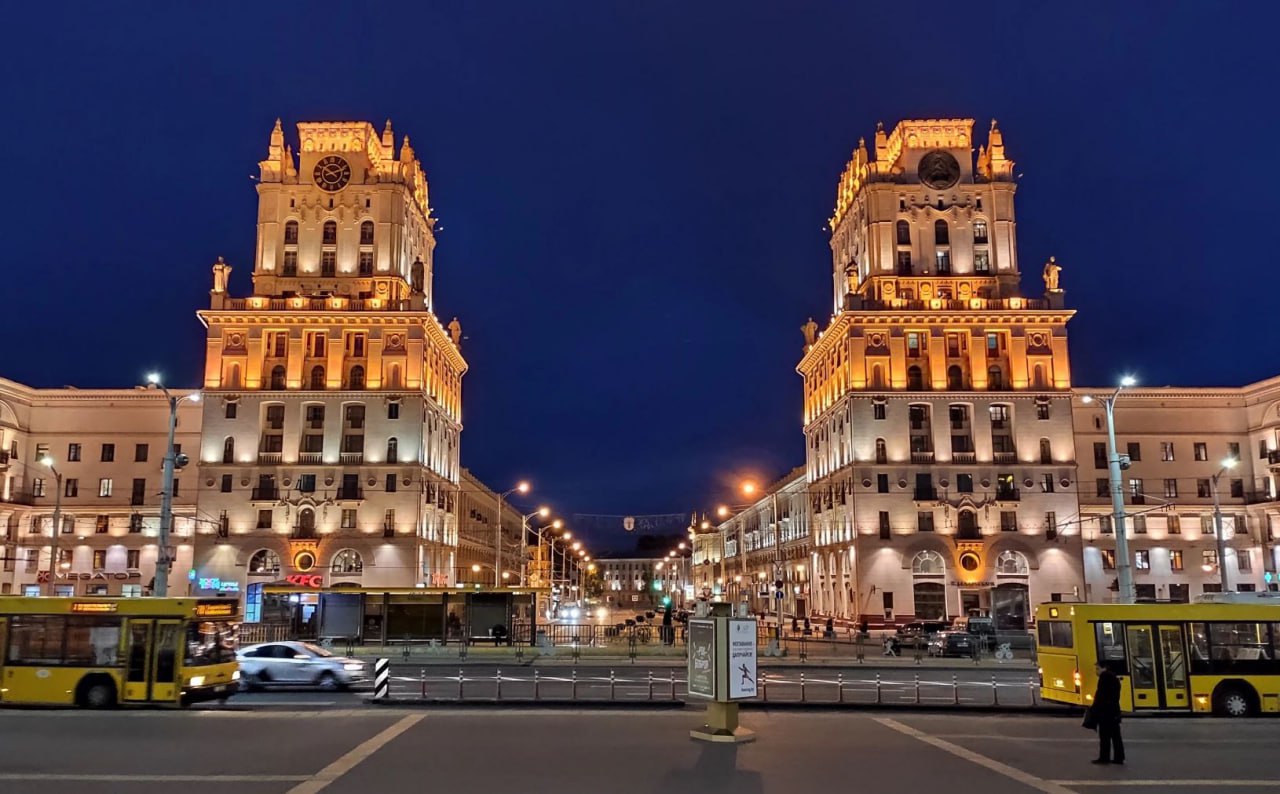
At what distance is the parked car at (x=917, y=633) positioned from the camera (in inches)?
2052

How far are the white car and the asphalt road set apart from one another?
676 cm

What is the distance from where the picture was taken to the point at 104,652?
2469 cm

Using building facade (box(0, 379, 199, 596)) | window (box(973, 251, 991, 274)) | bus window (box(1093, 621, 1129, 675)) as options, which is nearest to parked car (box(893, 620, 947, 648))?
bus window (box(1093, 621, 1129, 675))

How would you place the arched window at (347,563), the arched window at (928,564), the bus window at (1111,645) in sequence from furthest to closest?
the arched window at (347,563), the arched window at (928,564), the bus window at (1111,645)

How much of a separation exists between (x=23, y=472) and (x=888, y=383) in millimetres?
67492

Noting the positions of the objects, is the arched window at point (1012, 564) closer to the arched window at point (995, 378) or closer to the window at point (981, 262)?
the arched window at point (995, 378)

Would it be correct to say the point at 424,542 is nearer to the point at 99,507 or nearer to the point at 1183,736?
the point at 99,507

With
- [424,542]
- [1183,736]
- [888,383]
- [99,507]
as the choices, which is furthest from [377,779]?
[99,507]

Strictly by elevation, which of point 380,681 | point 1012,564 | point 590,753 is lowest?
point 590,753

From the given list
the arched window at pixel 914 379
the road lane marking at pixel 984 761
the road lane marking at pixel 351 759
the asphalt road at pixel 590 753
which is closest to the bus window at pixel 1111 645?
the asphalt road at pixel 590 753

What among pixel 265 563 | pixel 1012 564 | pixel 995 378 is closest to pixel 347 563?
pixel 265 563

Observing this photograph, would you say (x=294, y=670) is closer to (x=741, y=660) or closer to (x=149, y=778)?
(x=149, y=778)

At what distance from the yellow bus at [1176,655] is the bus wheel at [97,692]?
22.5m

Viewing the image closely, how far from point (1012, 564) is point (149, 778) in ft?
228
